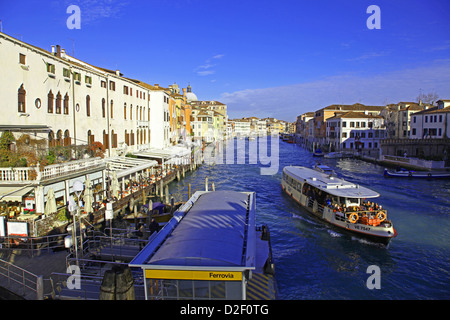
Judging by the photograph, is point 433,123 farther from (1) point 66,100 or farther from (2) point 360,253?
(1) point 66,100

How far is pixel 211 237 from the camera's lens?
6965mm

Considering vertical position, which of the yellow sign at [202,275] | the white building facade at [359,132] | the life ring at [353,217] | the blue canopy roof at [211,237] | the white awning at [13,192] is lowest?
the life ring at [353,217]

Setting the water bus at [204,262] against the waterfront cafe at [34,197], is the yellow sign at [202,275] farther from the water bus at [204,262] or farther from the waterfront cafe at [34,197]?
the waterfront cafe at [34,197]

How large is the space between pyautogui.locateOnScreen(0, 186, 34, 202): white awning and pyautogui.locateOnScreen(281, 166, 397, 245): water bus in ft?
39.1

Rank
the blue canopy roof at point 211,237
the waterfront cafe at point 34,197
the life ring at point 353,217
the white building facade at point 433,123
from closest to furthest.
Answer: the blue canopy roof at point 211,237 < the waterfront cafe at point 34,197 < the life ring at point 353,217 < the white building facade at point 433,123

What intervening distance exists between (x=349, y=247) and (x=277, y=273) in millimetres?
3803

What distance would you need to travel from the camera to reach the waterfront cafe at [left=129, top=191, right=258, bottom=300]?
5711 mm

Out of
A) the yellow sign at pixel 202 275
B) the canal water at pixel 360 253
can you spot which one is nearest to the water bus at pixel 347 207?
the canal water at pixel 360 253

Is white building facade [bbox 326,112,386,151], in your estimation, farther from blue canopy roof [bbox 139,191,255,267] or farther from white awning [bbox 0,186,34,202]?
white awning [bbox 0,186,34,202]

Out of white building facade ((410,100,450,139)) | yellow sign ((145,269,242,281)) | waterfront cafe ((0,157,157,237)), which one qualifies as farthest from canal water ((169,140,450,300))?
white building facade ((410,100,450,139))

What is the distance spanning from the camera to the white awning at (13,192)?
36.5 ft

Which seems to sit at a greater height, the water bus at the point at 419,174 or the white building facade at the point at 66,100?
the white building facade at the point at 66,100
